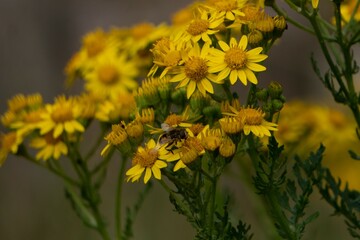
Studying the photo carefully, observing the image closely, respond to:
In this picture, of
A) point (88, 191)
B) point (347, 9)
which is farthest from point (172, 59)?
point (347, 9)

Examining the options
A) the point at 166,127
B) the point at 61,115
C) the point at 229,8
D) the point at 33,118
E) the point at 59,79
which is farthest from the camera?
the point at 59,79

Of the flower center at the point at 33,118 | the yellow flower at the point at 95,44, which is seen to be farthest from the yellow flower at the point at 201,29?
the yellow flower at the point at 95,44

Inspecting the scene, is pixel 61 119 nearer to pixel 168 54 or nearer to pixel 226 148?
pixel 168 54

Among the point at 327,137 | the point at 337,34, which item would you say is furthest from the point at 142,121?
the point at 327,137

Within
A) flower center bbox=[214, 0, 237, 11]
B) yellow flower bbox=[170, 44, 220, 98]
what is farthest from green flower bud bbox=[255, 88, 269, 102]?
flower center bbox=[214, 0, 237, 11]

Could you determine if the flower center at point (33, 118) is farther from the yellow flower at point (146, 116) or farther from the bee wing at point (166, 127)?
the bee wing at point (166, 127)
